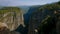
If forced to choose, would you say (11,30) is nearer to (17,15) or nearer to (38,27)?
(17,15)

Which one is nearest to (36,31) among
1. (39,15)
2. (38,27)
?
(38,27)

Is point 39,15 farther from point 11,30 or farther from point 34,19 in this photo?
point 11,30

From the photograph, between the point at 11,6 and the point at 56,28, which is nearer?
the point at 56,28

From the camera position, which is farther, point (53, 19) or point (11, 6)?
point (11, 6)

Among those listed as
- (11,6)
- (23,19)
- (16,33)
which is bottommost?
(16,33)

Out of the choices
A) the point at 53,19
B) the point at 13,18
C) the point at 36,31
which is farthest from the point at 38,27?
the point at 13,18

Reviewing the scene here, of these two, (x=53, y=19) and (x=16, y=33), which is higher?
(x=53, y=19)
